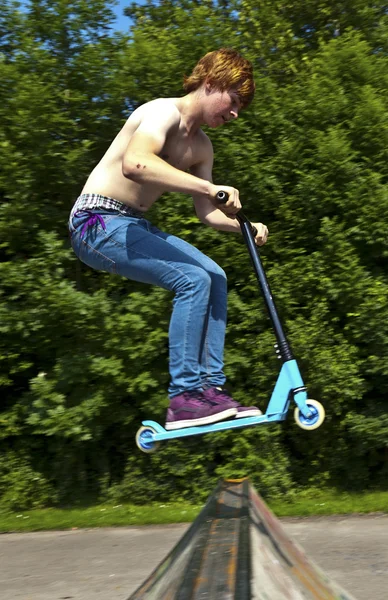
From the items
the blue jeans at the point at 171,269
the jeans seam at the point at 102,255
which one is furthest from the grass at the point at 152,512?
the jeans seam at the point at 102,255

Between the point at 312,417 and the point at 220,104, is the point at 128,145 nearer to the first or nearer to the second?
the point at 220,104

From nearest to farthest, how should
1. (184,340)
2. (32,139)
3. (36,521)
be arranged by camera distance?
(184,340) → (36,521) → (32,139)

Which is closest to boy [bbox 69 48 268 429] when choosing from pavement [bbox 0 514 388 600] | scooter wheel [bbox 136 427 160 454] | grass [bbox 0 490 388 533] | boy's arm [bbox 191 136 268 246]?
scooter wheel [bbox 136 427 160 454]

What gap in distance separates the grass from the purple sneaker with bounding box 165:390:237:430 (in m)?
2.15

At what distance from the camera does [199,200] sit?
423 centimetres

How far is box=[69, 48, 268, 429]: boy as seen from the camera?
3.56 metres

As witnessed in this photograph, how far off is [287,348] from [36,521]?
2.96m

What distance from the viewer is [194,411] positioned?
3.54 metres

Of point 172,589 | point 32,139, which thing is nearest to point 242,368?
point 32,139

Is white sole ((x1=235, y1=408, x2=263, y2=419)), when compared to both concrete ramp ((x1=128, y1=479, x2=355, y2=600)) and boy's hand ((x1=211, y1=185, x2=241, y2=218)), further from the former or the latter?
concrete ramp ((x1=128, y1=479, x2=355, y2=600))

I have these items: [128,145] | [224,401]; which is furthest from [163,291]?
[128,145]

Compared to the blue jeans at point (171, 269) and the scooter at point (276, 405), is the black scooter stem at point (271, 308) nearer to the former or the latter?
the scooter at point (276, 405)

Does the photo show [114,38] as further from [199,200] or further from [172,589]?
[172,589]

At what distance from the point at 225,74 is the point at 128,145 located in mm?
584
